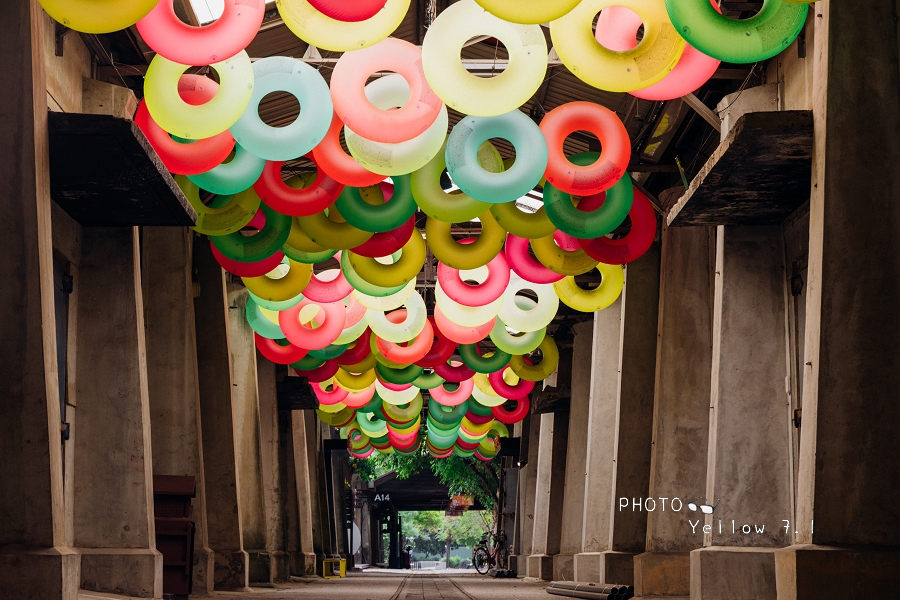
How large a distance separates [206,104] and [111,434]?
3.45 meters

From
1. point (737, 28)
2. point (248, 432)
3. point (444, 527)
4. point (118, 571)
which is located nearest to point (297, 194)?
point (118, 571)

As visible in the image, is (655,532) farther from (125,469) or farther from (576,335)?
(576,335)

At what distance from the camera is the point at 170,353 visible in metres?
11.7

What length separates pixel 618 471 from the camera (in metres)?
12.5

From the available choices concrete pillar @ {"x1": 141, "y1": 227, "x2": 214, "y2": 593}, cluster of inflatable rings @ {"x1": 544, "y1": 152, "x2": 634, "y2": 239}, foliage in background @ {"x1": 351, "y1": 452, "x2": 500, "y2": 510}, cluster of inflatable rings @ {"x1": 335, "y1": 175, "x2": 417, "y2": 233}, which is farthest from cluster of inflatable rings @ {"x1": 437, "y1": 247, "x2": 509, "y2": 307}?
foliage in background @ {"x1": 351, "y1": 452, "x2": 500, "y2": 510}

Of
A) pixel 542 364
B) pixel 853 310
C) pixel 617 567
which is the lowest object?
pixel 617 567

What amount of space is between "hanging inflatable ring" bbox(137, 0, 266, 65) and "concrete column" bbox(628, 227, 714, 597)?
6850mm

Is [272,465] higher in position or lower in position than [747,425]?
lower

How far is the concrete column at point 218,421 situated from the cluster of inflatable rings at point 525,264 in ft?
16.4

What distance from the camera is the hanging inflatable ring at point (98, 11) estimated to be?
204 inches

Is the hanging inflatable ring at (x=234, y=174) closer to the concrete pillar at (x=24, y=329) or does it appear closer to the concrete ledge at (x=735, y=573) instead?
the concrete pillar at (x=24, y=329)

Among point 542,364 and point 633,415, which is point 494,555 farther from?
point 633,415

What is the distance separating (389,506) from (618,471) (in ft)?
117

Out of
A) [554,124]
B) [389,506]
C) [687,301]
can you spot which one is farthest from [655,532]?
[389,506]
